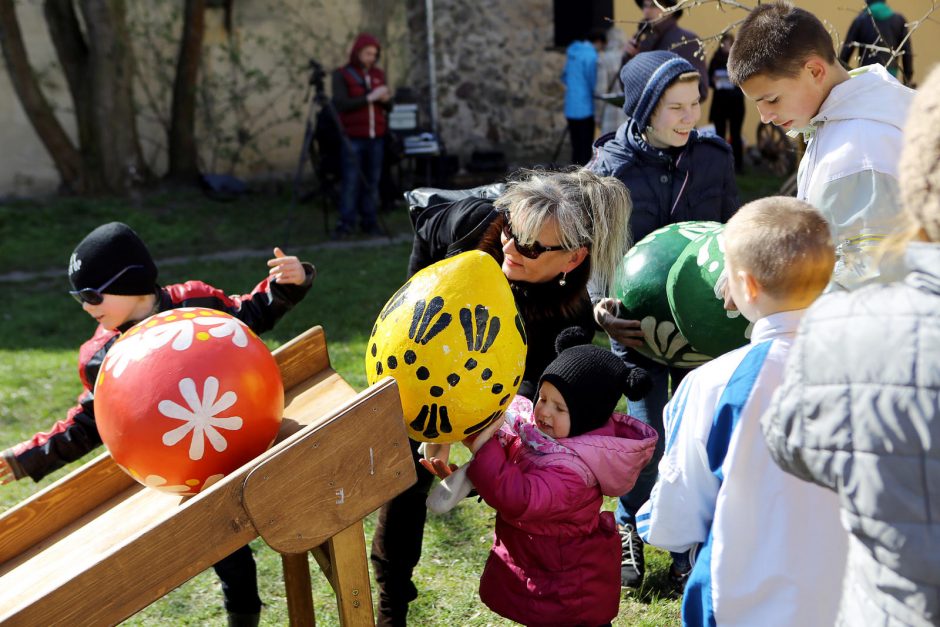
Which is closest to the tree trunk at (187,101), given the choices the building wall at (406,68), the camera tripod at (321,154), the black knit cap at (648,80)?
the building wall at (406,68)

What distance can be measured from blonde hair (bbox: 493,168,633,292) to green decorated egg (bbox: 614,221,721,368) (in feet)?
0.20

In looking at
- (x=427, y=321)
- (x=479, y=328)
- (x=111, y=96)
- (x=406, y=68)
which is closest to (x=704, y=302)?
(x=479, y=328)

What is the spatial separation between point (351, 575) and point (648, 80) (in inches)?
85.0

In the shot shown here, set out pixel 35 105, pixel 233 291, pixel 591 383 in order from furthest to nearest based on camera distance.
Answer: pixel 35 105 → pixel 233 291 → pixel 591 383

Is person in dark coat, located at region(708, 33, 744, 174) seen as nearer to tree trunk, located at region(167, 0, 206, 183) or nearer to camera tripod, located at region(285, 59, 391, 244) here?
camera tripod, located at region(285, 59, 391, 244)

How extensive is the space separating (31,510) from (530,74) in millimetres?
11760

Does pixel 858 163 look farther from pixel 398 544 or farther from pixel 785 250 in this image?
pixel 398 544

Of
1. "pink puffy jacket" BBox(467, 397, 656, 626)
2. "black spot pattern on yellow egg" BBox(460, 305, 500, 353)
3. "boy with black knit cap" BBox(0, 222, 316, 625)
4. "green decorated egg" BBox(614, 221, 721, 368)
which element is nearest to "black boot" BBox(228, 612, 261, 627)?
"boy with black knit cap" BBox(0, 222, 316, 625)

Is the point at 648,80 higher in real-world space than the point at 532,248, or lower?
higher

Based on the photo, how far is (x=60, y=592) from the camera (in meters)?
2.00

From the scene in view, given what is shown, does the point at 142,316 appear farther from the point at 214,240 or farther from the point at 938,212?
the point at 214,240

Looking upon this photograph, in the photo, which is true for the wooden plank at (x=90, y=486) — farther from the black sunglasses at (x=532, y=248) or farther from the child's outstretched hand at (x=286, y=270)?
the black sunglasses at (x=532, y=248)

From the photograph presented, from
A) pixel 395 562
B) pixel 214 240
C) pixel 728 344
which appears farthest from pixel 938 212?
pixel 214 240

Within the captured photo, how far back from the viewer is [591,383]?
Result: 256 cm
